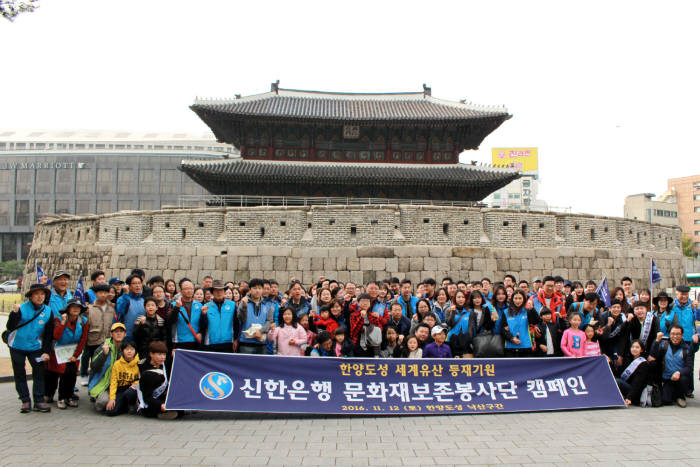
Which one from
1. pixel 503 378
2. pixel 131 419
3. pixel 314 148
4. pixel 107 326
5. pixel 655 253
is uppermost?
pixel 314 148

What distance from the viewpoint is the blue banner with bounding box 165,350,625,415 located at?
235 inches

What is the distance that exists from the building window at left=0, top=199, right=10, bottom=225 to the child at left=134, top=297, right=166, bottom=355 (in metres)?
60.9

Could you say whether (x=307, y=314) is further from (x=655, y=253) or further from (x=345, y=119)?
(x=655, y=253)

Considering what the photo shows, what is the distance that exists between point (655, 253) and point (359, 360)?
19795 mm

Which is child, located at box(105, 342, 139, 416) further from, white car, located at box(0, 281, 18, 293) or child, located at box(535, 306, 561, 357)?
white car, located at box(0, 281, 18, 293)

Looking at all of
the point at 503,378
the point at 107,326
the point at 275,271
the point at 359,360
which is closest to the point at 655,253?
the point at 275,271

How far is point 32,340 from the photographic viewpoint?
6168 millimetres

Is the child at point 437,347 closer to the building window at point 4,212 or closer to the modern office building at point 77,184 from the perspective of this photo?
the modern office building at point 77,184

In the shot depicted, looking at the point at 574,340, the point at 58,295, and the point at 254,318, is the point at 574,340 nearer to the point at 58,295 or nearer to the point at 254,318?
the point at 254,318

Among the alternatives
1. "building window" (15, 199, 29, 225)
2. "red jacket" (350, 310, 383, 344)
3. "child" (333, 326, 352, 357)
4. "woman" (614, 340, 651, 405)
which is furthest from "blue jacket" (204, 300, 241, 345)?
"building window" (15, 199, 29, 225)

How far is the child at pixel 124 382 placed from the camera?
6.04 m

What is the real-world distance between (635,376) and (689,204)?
228ft

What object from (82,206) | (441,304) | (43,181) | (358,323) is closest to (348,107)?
(441,304)

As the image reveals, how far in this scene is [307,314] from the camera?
689cm
